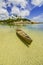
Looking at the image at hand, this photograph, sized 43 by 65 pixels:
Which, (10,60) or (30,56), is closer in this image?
(10,60)

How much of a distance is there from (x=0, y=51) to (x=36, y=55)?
203 cm

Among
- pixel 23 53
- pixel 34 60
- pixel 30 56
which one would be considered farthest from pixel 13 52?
pixel 34 60

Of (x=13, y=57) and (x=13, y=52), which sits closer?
(x=13, y=57)

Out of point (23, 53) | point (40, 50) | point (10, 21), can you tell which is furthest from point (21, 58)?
point (10, 21)

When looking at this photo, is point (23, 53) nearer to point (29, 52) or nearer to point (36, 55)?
point (29, 52)

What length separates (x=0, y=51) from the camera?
6.24 meters

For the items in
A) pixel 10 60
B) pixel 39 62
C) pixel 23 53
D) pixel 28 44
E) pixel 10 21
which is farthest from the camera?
pixel 10 21

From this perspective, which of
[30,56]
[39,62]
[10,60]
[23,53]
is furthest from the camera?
[23,53]

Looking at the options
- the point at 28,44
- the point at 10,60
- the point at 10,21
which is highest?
the point at 10,60

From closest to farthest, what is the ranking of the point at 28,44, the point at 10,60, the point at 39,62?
the point at 39,62 < the point at 10,60 < the point at 28,44

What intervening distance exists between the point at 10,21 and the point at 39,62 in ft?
121

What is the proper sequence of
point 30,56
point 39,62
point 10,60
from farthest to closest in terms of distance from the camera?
point 30,56 → point 10,60 → point 39,62

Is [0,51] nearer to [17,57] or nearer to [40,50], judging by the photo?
[17,57]

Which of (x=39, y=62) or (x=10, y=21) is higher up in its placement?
(x=39, y=62)
